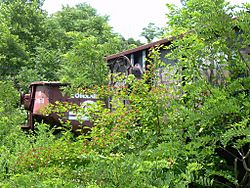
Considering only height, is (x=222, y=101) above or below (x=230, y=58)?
below

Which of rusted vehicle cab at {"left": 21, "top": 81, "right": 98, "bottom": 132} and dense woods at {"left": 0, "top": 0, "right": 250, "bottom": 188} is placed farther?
rusted vehicle cab at {"left": 21, "top": 81, "right": 98, "bottom": 132}

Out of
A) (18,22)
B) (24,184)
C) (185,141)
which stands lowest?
(24,184)

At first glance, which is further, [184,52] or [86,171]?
[184,52]

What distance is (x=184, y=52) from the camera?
13.8ft

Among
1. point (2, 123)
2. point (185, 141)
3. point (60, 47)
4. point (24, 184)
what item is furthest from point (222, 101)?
point (60, 47)

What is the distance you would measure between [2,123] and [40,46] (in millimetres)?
17295

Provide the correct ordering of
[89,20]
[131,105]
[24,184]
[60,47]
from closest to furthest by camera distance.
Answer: [24,184] < [131,105] < [60,47] < [89,20]

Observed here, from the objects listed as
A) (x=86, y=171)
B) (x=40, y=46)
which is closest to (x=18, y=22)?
(x=40, y=46)

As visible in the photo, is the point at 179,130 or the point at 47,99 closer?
the point at 179,130

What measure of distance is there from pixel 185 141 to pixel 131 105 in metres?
1.13

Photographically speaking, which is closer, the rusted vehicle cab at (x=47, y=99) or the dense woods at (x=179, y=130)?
the dense woods at (x=179, y=130)

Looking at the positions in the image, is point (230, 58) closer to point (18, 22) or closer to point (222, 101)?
point (222, 101)

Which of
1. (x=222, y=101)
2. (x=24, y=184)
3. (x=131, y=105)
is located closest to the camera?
(x=24, y=184)

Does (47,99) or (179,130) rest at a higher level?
(47,99)
